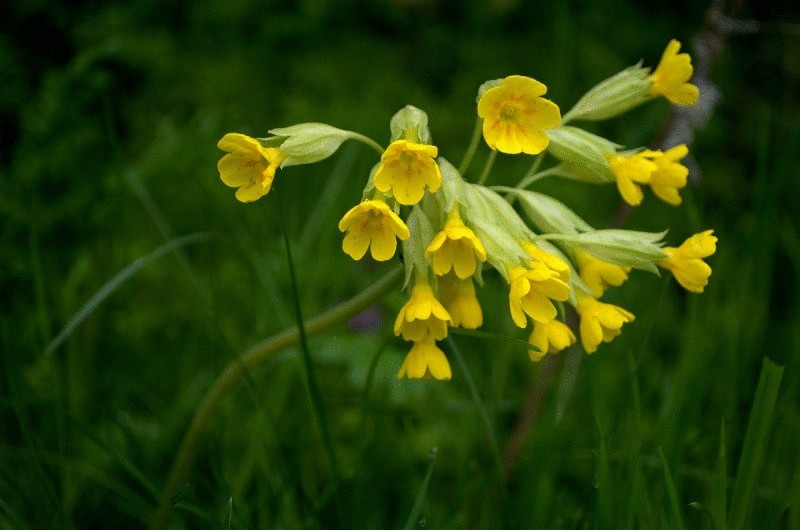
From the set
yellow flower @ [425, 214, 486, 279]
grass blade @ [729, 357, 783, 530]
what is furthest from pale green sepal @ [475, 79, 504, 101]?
grass blade @ [729, 357, 783, 530]

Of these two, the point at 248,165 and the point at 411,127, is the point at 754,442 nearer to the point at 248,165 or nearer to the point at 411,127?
the point at 411,127

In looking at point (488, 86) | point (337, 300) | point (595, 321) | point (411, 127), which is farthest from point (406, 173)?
point (337, 300)

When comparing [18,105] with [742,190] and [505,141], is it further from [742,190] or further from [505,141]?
[742,190]

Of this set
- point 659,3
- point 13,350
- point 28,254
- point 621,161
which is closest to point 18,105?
point 28,254

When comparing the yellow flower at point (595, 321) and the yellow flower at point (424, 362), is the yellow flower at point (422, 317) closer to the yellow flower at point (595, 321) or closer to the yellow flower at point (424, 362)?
the yellow flower at point (424, 362)

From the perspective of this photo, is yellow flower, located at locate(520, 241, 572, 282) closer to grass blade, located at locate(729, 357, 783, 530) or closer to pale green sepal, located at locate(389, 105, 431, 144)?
pale green sepal, located at locate(389, 105, 431, 144)

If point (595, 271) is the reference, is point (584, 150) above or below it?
above
